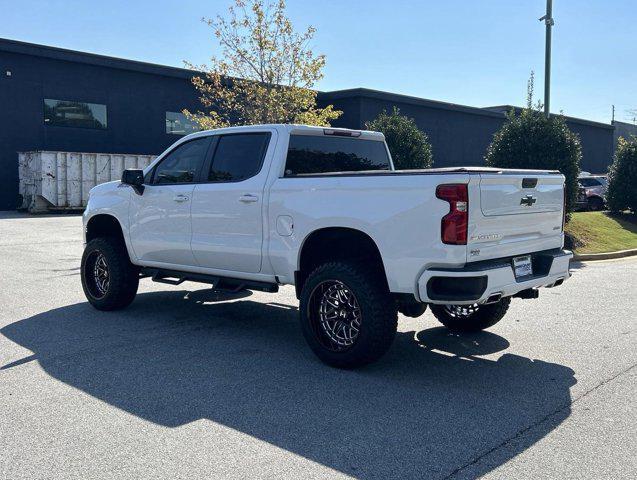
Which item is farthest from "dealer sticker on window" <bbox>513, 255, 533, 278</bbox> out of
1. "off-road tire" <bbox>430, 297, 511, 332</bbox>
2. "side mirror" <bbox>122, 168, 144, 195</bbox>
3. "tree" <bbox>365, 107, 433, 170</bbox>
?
"tree" <bbox>365, 107, 433, 170</bbox>

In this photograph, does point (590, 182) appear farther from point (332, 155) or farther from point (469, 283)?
point (469, 283)

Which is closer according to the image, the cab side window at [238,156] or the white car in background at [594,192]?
the cab side window at [238,156]

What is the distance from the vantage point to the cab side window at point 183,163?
686 cm

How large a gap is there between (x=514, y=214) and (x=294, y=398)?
2305 millimetres

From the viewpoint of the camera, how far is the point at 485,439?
397 centimetres

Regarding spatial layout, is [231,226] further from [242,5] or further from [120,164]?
[120,164]

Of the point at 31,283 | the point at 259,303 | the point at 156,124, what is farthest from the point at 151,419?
the point at 156,124

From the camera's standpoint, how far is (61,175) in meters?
25.2

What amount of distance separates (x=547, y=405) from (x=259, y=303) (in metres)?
4.44

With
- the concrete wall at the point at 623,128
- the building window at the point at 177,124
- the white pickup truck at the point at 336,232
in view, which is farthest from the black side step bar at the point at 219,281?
the concrete wall at the point at 623,128

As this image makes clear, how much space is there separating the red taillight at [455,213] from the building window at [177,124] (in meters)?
26.9

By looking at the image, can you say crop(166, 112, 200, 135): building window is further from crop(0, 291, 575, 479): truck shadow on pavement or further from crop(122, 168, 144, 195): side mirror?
crop(0, 291, 575, 479): truck shadow on pavement

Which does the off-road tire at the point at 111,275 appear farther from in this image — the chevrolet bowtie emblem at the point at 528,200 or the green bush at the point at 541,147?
the green bush at the point at 541,147

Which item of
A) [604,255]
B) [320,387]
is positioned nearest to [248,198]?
[320,387]
